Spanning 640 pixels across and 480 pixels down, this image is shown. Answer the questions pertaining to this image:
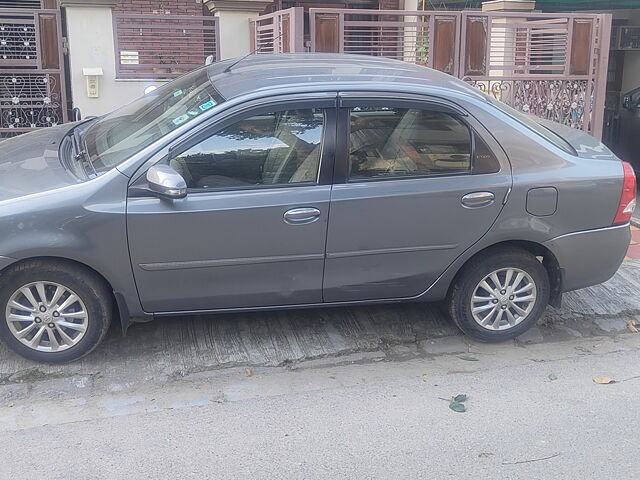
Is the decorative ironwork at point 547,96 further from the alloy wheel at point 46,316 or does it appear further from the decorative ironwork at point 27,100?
the alloy wheel at point 46,316

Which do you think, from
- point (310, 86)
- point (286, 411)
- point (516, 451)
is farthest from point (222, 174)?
point (516, 451)

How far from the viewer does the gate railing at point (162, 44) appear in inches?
340

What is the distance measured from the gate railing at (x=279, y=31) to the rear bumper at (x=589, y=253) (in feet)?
13.0

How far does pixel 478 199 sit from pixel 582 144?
3.50 feet

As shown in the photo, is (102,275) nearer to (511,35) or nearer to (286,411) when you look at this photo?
(286,411)

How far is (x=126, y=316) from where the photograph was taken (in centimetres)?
420

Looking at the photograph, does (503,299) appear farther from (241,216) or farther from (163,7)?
(163,7)

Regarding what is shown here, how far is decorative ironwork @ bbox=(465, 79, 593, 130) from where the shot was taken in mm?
8344

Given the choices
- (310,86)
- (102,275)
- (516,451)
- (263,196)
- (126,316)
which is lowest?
(516,451)

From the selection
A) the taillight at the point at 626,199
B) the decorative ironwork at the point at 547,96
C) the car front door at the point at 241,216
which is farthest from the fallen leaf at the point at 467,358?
the decorative ironwork at the point at 547,96

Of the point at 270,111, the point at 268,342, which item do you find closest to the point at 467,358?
the point at 268,342

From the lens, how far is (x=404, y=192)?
4.28m

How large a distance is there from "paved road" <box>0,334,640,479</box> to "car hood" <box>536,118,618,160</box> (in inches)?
52.6

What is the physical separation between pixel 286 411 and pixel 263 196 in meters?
1.21
